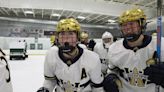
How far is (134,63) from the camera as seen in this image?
196cm

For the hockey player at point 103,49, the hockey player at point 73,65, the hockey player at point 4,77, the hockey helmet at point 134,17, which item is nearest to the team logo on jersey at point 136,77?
the hockey player at point 73,65

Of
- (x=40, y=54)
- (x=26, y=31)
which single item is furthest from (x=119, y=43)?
(x=26, y=31)

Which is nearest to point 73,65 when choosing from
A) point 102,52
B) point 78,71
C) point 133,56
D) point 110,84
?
point 78,71

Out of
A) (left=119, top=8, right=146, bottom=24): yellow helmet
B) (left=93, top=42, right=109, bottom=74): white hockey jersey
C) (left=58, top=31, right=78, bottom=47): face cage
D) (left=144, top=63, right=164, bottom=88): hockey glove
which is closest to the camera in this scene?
(left=144, top=63, right=164, bottom=88): hockey glove

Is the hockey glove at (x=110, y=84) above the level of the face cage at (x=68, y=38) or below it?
below

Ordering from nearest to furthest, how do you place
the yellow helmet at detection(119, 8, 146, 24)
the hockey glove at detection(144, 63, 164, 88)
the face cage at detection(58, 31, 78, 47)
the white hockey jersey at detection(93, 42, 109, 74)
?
the hockey glove at detection(144, 63, 164, 88) → the face cage at detection(58, 31, 78, 47) → the yellow helmet at detection(119, 8, 146, 24) → the white hockey jersey at detection(93, 42, 109, 74)

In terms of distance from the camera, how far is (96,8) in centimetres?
1088

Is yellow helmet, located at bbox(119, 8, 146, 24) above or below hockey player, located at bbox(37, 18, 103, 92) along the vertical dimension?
above

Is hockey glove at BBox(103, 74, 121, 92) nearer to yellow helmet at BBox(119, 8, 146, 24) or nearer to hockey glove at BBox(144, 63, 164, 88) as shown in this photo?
hockey glove at BBox(144, 63, 164, 88)

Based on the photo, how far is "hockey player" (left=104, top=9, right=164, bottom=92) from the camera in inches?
73.8

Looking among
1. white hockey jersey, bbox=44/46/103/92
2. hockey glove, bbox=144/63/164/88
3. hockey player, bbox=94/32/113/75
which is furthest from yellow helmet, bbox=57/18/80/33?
hockey player, bbox=94/32/113/75

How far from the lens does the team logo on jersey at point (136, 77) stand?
1940 mm

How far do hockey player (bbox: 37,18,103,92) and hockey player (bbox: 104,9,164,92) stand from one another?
0.56 ft

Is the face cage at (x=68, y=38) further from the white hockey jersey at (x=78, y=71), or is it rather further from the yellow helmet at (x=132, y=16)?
the yellow helmet at (x=132, y=16)
